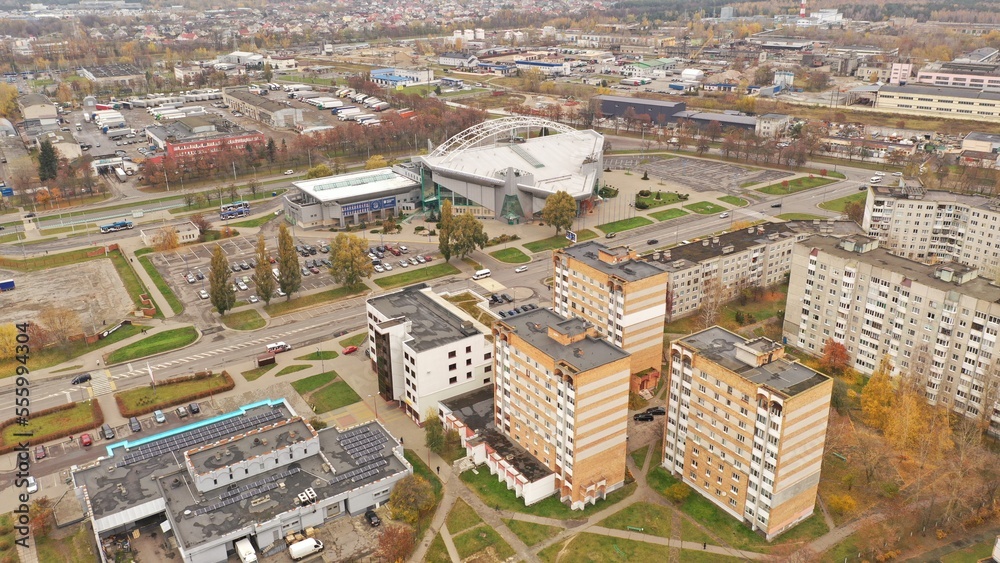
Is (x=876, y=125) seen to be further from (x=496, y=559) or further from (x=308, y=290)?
(x=496, y=559)

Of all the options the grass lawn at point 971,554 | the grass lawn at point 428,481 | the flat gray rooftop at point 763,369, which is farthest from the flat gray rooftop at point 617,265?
the grass lawn at point 971,554

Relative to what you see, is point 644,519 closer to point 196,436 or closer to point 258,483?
point 258,483

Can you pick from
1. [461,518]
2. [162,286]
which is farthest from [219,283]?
[461,518]

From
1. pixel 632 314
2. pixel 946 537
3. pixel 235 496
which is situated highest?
pixel 632 314

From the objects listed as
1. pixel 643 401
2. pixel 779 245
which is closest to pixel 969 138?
pixel 779 245

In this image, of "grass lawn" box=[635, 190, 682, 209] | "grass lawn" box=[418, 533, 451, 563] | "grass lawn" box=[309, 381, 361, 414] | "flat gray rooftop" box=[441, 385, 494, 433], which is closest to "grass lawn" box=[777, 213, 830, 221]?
"grass lawn" box=[635, 190, 682, 209]

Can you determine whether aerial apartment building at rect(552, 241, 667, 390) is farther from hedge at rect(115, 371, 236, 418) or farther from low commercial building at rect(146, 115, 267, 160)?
low commercial building at rect(146, 115, 267, 160)
